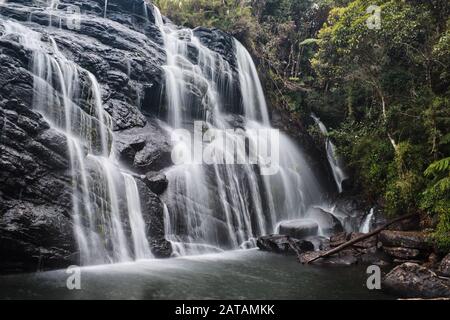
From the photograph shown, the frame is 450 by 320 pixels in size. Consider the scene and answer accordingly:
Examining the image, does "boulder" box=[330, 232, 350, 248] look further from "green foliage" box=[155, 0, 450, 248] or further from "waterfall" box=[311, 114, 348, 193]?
"waterfall" box=[311, 114, 348, 193]

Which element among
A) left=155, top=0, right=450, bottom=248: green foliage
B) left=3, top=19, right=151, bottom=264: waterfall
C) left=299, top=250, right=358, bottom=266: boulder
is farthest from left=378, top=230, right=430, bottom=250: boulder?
left=3, top=19, right=151, bottom=264: waterfall

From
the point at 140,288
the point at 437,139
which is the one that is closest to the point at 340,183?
the point at 437,139

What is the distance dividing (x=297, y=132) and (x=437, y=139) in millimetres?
9264

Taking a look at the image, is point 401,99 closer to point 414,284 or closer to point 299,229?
point 299,229

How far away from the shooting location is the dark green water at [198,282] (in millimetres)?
7793

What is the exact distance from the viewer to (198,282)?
898 cm

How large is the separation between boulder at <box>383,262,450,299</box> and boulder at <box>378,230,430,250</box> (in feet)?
9.84

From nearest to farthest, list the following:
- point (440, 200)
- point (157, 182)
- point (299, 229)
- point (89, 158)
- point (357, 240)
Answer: point (440, 200), point (89, 158), point (357, 240), point (157, 182), point (299, 229)

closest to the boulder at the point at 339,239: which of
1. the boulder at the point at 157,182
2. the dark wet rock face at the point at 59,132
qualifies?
the dark wet rock face at the point at 59,132

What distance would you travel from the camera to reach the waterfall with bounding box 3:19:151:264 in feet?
35.0

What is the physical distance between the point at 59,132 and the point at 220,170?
6.44 metres

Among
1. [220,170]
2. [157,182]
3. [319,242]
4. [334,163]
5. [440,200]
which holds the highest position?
[334,163]

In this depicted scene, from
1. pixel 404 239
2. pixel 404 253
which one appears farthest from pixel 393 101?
pixel 404 253
